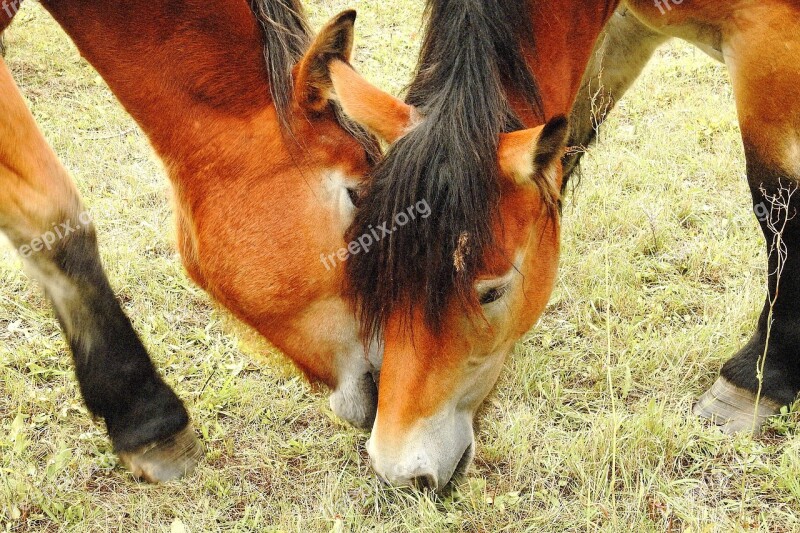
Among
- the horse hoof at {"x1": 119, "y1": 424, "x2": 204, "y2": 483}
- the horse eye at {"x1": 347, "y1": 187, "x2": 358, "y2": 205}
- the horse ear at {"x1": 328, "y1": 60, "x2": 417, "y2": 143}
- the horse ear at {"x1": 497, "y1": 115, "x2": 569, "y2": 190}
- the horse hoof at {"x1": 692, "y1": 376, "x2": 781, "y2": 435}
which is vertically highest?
the horse ear at {"x1": 328, "y1": 60, "x2": 417, "y2": 143}

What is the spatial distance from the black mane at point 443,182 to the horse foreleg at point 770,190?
0.88 metres

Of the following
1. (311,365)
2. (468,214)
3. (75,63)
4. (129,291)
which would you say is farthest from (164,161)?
(75,63)

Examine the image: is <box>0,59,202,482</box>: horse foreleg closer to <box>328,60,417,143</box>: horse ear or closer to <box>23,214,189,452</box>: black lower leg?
<box>23,214,189,452</box>: black lower leg

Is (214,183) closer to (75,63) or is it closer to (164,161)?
(164,161)

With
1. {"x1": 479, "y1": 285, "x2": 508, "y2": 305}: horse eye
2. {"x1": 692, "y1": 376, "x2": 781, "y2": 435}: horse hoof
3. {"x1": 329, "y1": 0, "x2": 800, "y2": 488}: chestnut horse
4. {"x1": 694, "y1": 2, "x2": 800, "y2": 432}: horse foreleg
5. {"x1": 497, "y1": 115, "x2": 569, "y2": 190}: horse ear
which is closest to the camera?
{"x1": 497, "y1": 115, "x2": 569, "y2": 190}: horse ear

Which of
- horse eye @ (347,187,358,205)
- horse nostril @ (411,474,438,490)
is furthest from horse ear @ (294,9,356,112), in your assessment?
horse nostril @ (411,474,438,490)

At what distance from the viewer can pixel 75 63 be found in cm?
654

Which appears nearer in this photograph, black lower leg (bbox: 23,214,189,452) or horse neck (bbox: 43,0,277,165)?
horse neck (bbox: 43,0,277,165)

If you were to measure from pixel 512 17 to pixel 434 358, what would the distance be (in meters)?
1.12

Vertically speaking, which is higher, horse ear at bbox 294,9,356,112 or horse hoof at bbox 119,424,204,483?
horse ear at bbox 294,9,356,112

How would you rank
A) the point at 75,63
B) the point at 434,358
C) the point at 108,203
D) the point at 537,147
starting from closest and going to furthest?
the point at 537,147 → the point at 434,358 → the point at 108,203 → the point at 75,63

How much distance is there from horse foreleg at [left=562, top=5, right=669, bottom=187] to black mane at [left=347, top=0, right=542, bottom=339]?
1.09 meters

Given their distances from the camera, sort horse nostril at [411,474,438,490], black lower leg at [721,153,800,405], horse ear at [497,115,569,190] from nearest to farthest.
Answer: horse ear at [497,115,569,190] < horse nostril at [411,474,438,490] < black lower leg at [721,153,800,405]

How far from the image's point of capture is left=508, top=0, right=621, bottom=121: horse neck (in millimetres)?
2488
